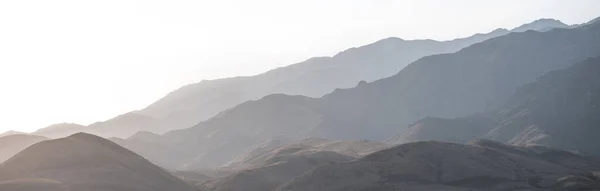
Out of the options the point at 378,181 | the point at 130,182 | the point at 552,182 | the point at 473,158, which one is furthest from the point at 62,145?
the point at 552,182

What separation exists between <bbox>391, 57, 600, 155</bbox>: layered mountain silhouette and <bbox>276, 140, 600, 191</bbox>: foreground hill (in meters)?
56.9

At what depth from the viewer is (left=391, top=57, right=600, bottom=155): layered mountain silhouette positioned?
157000 mm

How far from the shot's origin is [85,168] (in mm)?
89188

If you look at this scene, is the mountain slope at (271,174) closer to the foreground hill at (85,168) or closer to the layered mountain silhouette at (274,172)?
the layered mountain silhouette at (274,172)

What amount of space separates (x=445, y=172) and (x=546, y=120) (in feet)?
311

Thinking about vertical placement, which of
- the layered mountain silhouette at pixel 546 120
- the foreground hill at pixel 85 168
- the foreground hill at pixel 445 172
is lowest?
the foreground hill at pixel 445 172

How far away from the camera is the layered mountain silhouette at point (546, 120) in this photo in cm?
15700

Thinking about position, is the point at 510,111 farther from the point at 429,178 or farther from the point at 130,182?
the point at 130,182

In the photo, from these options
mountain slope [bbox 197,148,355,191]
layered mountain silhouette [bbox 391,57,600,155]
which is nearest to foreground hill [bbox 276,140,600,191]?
mountain slope [bbox 197,148,355,191]

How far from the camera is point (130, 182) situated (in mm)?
86938

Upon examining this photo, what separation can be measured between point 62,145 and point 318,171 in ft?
137

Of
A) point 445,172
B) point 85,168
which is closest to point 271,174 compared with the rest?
point 445,172

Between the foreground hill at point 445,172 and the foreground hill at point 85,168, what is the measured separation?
2164cm

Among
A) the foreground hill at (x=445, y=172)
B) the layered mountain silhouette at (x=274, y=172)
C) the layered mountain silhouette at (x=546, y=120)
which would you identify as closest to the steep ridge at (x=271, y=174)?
the layered mountain silhouette at (x=274, y=172)
